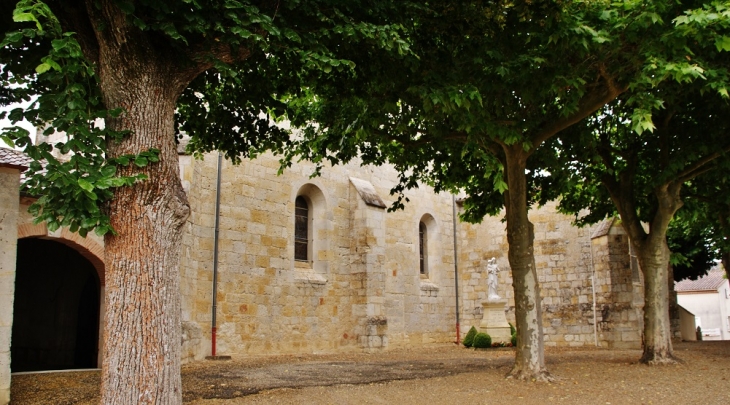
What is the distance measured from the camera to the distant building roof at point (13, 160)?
25.3 ft

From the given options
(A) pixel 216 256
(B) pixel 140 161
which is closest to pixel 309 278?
(A) pixel 216 256

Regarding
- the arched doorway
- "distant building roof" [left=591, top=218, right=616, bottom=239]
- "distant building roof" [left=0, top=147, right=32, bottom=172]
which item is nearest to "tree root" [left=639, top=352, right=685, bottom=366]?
"distant building roof" [left=591, top=218, right=616, bottom=239]

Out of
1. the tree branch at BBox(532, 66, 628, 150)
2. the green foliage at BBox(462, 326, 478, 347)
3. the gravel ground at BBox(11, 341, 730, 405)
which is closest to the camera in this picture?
the gravel ground at BBox(11, 341, 730, 405)

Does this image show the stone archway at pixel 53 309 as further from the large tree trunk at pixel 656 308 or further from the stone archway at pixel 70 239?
the large tree trunk at pixel 656 308

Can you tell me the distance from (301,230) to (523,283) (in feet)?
27.1

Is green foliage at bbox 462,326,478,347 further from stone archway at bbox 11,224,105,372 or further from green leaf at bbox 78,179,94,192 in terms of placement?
green leaf at bbox 78,179,94,192

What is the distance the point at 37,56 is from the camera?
239 inches

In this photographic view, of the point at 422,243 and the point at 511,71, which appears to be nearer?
the point at 511,71

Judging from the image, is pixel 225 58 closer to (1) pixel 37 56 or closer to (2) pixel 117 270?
(1) pixel 37 56

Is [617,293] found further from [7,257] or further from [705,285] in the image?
[705,285]

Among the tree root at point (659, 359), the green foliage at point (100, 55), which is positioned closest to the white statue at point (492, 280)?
the tree root at point (659, 359)

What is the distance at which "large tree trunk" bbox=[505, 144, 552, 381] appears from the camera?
9.30 meters

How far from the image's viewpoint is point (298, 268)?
1614 centimetres

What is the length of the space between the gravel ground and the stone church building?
6.99 feet
